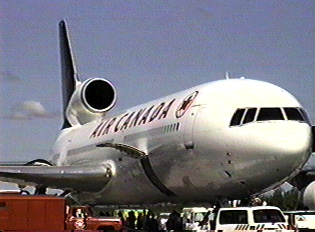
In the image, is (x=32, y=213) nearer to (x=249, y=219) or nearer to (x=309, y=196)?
(x=249, y=219)

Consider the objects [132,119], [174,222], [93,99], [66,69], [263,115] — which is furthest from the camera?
[66,69]

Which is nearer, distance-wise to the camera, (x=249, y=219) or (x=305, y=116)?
(x=249, y=219)

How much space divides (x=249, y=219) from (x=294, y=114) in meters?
3.64

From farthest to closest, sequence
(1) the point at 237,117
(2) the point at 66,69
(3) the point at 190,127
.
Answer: (2) the point at 66,69
(3) the point at 190,127
(1) the point at 237,117

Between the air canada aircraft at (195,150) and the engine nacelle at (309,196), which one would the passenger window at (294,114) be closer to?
the air canada aircraft at (195,150)

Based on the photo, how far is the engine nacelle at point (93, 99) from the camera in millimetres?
40250

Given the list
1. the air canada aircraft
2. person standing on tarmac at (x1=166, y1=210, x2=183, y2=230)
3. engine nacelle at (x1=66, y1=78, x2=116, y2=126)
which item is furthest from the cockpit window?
engine nacelle at (x1=66, y1=78, x2=116, y2=126)

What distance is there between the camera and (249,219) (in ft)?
65.9

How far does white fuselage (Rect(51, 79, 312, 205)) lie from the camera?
20.6 m

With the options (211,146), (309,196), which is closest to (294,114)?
(211,146)

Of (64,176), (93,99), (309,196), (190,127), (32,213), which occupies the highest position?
(93,99)

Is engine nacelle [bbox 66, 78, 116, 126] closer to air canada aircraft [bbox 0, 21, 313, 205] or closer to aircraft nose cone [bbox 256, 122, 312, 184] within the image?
air canada aircraft [bbox 0, 21, 313, 205]

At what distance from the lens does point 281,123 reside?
21.0 meters

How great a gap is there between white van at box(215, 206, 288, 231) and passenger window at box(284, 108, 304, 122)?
2.79 m
